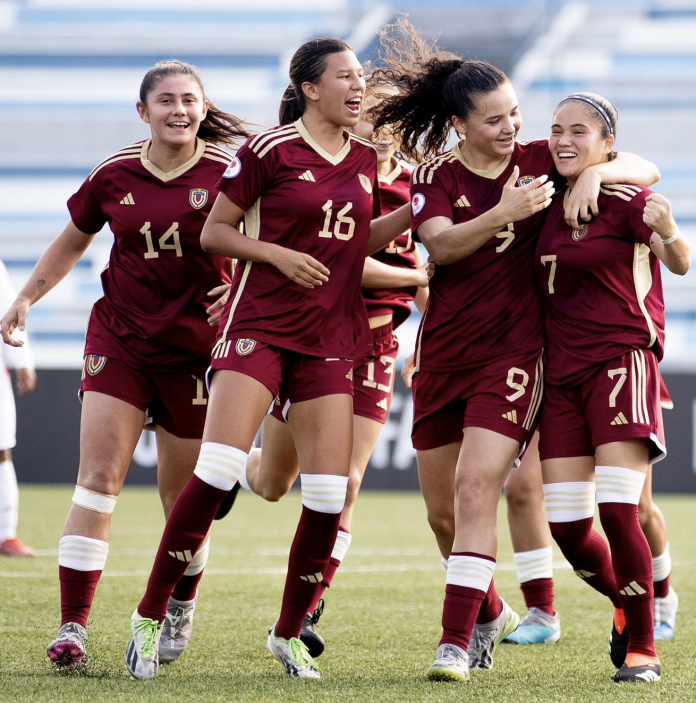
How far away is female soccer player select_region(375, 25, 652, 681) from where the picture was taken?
340 centimetres

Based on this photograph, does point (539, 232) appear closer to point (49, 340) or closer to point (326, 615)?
point (326, 615)

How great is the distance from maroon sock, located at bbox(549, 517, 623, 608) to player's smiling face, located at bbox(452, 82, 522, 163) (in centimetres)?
122

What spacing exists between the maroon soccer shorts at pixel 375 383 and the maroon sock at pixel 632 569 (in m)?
1.23

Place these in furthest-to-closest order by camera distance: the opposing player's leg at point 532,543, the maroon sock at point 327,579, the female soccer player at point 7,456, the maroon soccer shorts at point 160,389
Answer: the female soccer player at point 7,456, the opposing player's leg at point 532,543, the maroon sock at point 327,579, the maroon soccer shorts at point 160,389

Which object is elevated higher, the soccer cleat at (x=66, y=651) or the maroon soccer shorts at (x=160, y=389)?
the maroon soccer shorts at (x=160, y=389)

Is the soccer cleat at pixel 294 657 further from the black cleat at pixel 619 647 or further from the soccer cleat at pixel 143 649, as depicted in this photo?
the black cleat at pixel 619 647

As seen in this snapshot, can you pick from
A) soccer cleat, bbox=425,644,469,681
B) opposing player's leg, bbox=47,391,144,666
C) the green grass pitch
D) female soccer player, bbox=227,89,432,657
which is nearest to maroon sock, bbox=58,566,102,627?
opposing player's leg, bbox=47,391,144,666

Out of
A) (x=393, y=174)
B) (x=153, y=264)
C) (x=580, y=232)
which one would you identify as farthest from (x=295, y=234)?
(x=393, y=174)

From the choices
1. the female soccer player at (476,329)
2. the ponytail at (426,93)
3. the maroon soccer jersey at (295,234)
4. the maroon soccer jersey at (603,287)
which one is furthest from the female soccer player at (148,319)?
the maroon soccer jersey at (603,287)

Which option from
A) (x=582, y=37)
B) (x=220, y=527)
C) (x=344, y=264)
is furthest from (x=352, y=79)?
(x=582, y=37)

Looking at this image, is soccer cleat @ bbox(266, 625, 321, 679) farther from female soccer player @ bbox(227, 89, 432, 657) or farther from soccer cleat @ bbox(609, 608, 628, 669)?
soccer cleat @ bbox(609, 608, 628, 669)

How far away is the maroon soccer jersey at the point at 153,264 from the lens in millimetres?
3754

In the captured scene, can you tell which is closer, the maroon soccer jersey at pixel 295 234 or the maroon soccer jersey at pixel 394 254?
the maroon soccer jersey at pixel 295 234

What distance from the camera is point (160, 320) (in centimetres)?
375
